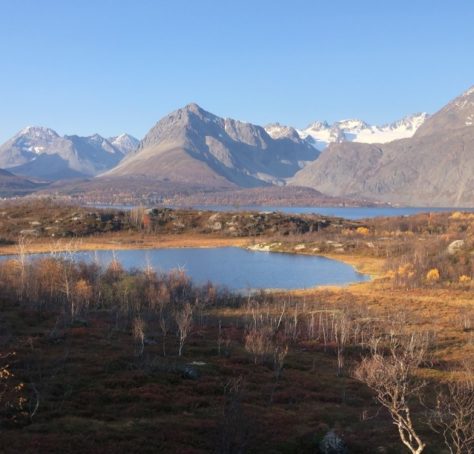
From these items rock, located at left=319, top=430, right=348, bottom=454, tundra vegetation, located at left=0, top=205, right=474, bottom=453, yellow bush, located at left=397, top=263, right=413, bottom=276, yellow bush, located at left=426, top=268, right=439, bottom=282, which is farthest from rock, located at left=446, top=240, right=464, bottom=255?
rock, located at left=319, top=430, right=348, bottom=454

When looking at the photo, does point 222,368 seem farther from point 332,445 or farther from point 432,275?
point 432,275

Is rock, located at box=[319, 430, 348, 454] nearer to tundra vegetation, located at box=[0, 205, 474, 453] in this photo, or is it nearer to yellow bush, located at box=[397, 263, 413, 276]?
tundra vegetation, located at box=[0, 205, 474, 453]

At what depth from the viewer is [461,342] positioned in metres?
70.8

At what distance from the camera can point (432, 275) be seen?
4916 inches

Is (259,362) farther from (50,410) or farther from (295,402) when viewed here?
(50,410)

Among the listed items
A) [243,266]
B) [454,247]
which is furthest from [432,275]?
[243,266]

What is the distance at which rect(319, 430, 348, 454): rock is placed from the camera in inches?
1227

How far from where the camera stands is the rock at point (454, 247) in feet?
449

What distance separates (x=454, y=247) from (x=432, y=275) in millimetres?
18933

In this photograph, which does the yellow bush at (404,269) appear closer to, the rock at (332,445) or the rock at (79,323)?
the rock at (79,323)

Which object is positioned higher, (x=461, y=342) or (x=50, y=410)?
(x=50, y=410)

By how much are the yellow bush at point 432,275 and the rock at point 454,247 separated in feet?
42.9

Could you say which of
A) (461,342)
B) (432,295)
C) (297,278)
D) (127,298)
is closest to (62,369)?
(127,298)

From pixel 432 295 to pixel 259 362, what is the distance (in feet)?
212
